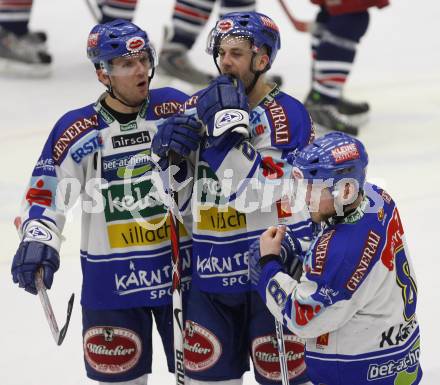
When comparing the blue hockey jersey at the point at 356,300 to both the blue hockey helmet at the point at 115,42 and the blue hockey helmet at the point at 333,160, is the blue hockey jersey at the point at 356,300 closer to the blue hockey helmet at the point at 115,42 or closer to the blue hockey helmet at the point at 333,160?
the blue hockey helmet at the point at 333,160

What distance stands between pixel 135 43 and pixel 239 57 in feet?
1.02

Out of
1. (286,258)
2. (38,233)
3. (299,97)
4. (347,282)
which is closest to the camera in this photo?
(347,282)

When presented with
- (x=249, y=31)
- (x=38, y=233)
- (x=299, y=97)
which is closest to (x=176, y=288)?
(x=38, y=233)

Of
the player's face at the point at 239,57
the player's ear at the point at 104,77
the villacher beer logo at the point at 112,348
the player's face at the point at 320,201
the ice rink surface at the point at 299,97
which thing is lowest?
the ice rink surface at the point at 299,97

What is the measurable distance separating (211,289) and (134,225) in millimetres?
296

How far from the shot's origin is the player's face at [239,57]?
347 centimetres

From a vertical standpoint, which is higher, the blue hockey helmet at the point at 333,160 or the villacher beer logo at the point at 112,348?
the blue hockey helmet at the point at 333,160

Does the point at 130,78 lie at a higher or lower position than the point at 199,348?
higher

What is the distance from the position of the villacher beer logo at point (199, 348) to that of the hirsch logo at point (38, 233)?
48 centimetres

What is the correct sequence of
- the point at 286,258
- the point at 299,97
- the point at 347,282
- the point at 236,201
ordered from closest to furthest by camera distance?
the point at 347,282 < the point at 286,258 < the point at 236,201 < the point at 299,97

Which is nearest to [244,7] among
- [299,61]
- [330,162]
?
[299,61]

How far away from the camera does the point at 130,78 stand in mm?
3541

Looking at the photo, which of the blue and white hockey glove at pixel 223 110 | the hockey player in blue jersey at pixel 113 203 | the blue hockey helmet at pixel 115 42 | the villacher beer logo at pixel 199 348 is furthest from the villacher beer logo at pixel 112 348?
the blue hockey helmet at pixel 115 42

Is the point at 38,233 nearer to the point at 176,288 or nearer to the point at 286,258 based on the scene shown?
the point at 176,288
